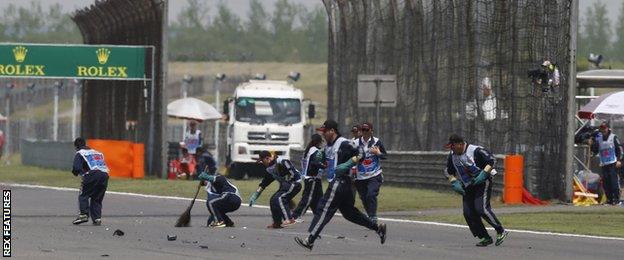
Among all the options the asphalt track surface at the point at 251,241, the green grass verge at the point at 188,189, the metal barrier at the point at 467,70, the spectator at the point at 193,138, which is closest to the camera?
the asphalt track surface at the point at 251,241

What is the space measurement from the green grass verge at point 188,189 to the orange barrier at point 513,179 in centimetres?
94

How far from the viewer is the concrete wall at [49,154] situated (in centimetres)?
4950

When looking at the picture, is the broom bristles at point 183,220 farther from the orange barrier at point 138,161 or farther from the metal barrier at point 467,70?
the orange barrier at point 138,161

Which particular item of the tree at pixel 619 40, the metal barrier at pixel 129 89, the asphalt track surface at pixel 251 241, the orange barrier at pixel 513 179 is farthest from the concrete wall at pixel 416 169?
the tree at pixel 619 40

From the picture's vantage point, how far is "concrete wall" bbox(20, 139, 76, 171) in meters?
49.5

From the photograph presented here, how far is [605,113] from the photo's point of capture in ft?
99.9

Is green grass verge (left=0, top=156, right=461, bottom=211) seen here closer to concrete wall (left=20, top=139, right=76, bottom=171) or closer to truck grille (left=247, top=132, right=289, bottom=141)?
concrete wall (left=20, top=139, right=76, bottom=171)

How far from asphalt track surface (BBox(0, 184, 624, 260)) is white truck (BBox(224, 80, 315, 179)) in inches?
717

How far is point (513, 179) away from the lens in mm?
30000

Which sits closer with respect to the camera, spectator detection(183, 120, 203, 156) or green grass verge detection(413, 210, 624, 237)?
green grass verge detection(413, 210, 624, 237)

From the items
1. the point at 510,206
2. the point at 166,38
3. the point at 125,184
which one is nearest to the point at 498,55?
the point at 510,206

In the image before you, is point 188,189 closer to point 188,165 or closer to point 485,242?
point 188,165

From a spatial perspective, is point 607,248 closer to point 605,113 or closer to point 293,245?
point 293,245

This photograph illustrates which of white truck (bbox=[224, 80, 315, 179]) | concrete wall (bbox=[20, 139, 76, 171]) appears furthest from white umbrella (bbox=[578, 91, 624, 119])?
concrete wall (bbox=[20, 139, 76, 171])
